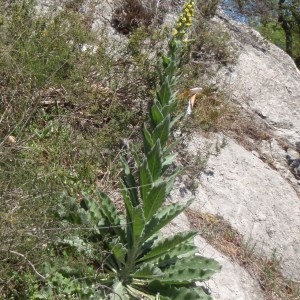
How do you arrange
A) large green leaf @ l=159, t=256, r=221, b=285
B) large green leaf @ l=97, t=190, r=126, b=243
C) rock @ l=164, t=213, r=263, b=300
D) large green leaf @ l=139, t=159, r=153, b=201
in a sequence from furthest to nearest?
rock @ l=164, t=213, r=263, b=300
large green leaf @ l=97, t=190, r=126, b=243
large green leaf @ l=159, t=256, r=221, b=285
large green leaf @ l=139, t=159, r=153, b=201

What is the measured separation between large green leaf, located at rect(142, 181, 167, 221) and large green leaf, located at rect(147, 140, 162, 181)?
0.38ft

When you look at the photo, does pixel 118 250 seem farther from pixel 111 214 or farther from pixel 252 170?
pixel 252 170

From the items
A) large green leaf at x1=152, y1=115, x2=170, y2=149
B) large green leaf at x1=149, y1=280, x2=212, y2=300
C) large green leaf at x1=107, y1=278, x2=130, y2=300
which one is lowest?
large green leaf at x1=107, y1=278, x2=130, y2=300

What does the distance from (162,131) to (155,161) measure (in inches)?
7.9

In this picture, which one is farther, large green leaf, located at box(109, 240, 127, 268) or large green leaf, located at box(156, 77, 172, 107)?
large green leaf, located at box(156, 77, 172, 107)

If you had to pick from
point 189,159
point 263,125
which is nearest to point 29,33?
point 189,159

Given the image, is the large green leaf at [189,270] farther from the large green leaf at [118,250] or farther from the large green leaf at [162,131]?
the large green leaf at [162,131]

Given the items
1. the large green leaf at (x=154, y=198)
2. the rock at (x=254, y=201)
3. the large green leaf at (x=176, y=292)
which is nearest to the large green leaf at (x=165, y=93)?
the large green leaf at (x=154, y=198)

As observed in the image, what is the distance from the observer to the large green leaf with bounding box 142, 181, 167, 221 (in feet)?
12.3

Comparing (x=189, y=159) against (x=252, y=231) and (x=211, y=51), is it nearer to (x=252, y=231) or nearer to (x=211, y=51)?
(x=252, y=231)

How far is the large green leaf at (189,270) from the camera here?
391 cm

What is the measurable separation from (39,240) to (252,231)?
2617 millimetres

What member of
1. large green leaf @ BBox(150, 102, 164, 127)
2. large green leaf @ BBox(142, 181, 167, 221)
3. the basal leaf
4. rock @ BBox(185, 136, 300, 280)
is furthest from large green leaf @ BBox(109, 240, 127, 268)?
rock @ BBox(185, 136, 300, 280)

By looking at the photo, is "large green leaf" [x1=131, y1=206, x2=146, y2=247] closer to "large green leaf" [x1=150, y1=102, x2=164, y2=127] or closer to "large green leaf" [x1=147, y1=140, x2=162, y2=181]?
"large green leaf" [x1=147, y1=140, x2=162, y2=181]
